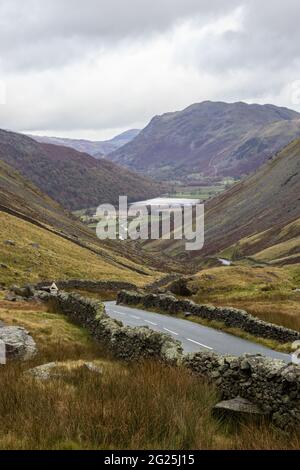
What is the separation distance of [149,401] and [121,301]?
132 feet

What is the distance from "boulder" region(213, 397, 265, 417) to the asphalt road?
437 inches

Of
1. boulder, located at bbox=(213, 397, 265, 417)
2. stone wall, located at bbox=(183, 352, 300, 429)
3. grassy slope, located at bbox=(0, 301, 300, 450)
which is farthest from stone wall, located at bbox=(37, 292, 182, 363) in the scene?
grassy slope, located at bbox=(0, 301, 300, 450)

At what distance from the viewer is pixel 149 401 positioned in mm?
8891

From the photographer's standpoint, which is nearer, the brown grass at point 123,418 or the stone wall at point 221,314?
the brown grass at point 123,418

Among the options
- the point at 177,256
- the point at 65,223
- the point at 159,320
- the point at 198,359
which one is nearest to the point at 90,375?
the point at 198,359

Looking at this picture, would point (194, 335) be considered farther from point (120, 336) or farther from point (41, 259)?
point (41, 259)

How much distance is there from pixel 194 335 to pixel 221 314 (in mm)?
5096

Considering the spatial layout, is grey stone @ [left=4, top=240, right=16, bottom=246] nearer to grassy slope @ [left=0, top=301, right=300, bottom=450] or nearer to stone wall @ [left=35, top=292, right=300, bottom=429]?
stone wall @ [left=35, top=292, right=300, bottom=429]

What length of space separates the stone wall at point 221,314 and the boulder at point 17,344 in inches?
534

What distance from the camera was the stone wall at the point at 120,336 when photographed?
53.4ft

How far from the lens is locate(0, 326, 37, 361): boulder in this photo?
64.3ft

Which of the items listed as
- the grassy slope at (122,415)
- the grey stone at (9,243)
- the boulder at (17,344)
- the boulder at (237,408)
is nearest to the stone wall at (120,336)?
the boulder at (17,344)

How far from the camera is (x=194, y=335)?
29.7 metres

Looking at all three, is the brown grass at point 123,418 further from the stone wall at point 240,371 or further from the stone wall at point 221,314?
the stone wall at point 221,314
